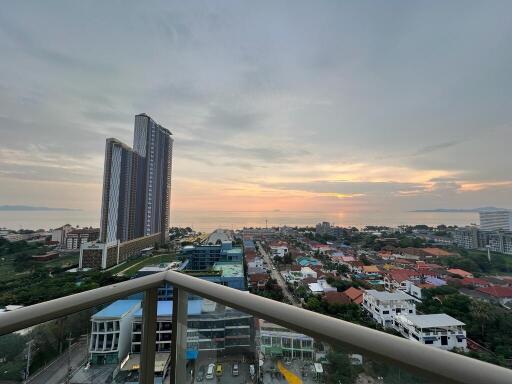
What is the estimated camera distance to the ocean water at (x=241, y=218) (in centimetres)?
639

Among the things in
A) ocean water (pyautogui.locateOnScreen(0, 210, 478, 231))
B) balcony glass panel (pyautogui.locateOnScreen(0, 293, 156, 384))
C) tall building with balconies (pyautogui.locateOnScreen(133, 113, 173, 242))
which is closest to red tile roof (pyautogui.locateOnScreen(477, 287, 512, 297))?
ocean water (pyautogui.locateOnScreen(0, 210, 478, 231))

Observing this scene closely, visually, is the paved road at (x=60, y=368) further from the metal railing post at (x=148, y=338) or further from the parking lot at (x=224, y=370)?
the parking lot at (x=224, y=370)

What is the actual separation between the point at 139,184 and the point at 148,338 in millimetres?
15983

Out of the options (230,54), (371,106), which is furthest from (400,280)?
(230,54)

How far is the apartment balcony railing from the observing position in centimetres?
A: 38

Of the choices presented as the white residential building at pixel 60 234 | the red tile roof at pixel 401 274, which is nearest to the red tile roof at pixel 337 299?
the red tile roof at pixel 401 274

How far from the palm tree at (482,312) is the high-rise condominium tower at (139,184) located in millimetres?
12991

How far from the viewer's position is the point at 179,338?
901 millimetres

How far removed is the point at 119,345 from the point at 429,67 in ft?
19.2

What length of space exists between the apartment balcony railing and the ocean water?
19.9 ft

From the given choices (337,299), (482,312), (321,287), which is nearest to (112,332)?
(482,312)

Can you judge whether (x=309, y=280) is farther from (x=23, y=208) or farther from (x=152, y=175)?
(x=152, y=175)

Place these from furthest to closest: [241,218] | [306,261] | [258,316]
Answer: [241,218]
[306,261]
[258,316]

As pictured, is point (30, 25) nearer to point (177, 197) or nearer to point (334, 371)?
point (334, 371)
